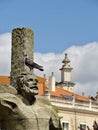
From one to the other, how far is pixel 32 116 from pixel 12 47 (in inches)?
269

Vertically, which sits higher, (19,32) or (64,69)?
(64,69)

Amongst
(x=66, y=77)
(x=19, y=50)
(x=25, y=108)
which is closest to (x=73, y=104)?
(x=66, y=77)

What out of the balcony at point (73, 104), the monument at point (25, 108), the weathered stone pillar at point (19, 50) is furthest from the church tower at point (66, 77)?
the monument at point (25, 108)

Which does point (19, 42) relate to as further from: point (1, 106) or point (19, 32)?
point (1, 106)

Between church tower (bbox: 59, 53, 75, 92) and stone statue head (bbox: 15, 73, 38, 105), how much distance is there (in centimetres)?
8005

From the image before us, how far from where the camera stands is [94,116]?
65.1m

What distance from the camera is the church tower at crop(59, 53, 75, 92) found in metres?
85.8

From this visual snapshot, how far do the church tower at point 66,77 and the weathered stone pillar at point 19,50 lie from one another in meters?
73.5

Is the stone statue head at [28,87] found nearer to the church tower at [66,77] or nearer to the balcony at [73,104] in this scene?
the balcony at [73,104]

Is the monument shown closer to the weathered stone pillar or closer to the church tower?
the weathered stone pillar

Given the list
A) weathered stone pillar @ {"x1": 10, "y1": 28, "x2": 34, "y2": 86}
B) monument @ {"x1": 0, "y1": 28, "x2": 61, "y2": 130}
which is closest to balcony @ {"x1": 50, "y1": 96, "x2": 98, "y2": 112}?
weathered stone pillar @ {"x1": 10, "y1": 28, "x2": 34, "y2": 86}

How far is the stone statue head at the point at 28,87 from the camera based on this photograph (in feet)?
17.7

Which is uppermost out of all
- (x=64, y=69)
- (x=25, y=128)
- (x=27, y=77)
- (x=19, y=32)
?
(x=64, y=69)

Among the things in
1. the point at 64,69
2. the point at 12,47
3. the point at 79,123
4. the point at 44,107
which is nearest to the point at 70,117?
the point at 79,123
